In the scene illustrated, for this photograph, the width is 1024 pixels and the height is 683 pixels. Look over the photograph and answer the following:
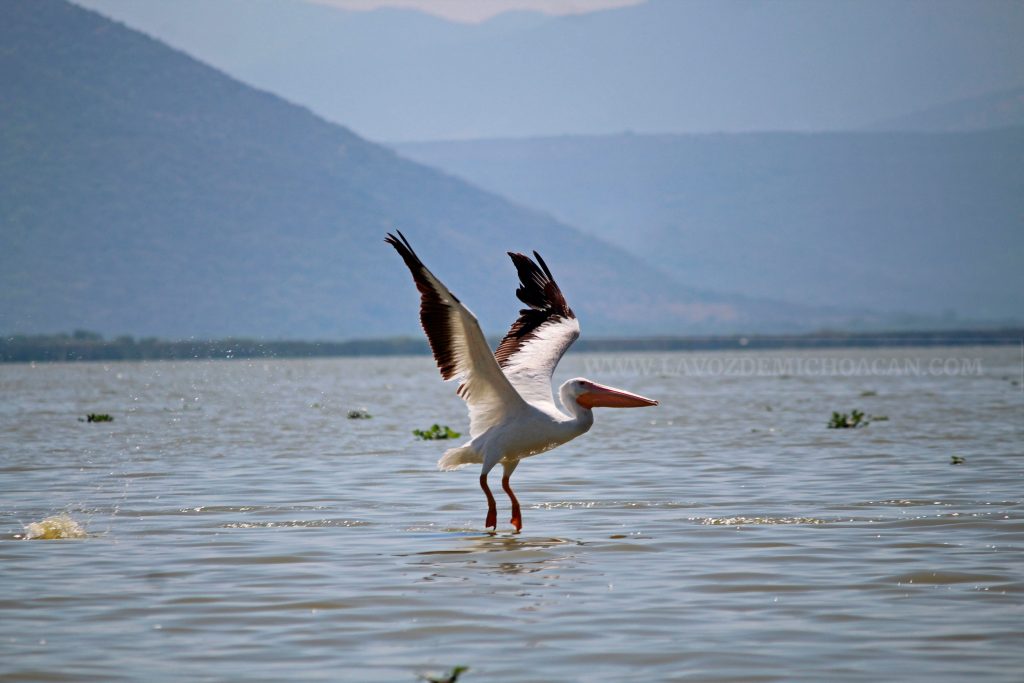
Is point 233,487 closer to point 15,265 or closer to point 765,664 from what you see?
point 765,664

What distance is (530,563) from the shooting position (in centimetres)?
1255

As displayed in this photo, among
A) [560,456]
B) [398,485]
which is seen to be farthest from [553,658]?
[560,456]

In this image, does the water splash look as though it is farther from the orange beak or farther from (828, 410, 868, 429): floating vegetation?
(828, 410, 868, 429): floating vegetation

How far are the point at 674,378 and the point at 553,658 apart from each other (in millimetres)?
52486

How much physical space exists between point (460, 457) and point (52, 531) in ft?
12.9

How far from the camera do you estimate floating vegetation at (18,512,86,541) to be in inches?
547

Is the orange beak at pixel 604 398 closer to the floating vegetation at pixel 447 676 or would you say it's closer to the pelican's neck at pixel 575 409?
the pelican's neck at pixel 575 409

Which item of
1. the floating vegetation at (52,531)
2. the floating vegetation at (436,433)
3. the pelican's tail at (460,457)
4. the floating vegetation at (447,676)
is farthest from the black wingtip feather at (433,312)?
the floating vegetation at (436,433)

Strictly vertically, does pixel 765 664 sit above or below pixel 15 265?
below

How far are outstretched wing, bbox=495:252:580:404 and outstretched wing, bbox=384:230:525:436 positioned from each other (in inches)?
39.7

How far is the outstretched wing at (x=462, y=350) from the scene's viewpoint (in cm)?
1335

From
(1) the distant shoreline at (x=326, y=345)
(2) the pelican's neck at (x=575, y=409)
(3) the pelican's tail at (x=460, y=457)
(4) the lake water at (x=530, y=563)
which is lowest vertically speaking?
(4) the lake water at (x=530, y=563)

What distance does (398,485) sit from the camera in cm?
1869

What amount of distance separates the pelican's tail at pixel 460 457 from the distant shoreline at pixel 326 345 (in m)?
101
